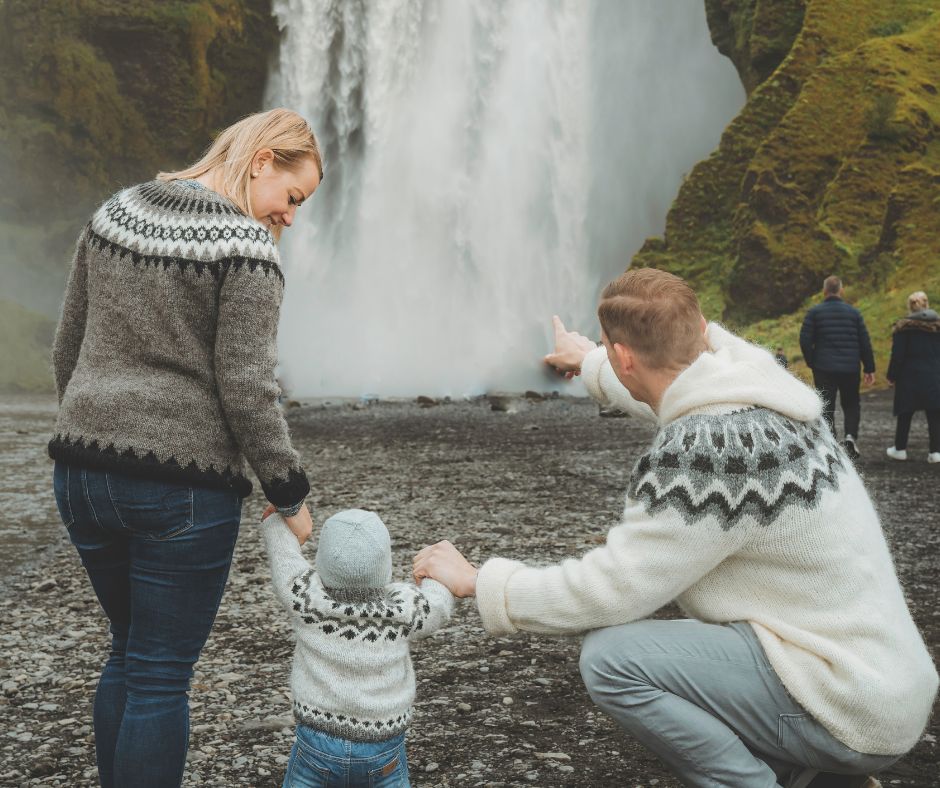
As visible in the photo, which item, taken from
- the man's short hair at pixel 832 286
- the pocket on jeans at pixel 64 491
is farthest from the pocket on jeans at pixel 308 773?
the man's short hair at pixel 832 286

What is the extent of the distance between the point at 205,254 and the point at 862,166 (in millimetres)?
28691

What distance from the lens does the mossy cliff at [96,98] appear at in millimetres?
43250

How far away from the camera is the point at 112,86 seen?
1737 inches

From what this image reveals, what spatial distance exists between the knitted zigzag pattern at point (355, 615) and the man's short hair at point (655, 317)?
3.17 feet

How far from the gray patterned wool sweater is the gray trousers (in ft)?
3.77

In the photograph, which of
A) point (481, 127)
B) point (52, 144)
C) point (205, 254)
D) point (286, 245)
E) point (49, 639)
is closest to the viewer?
point (205, 254)

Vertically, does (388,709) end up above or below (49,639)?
above

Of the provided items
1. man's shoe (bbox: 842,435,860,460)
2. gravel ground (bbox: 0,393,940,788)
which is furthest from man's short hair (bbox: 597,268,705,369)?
man's shoe (bbox: 842,435,860,460)

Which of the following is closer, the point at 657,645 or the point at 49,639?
the point at 657,645

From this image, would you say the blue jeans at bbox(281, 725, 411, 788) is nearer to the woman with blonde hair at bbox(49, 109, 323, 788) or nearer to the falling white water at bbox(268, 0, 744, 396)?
the woman with blonde hair at bbox(49, 109, 323, 788)

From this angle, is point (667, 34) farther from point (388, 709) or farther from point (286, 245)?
point (388, 709)

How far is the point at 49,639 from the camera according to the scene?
5109 mm

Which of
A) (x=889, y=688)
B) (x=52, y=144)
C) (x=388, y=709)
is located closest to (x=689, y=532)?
(x=889, y=688)

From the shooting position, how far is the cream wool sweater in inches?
91.7
